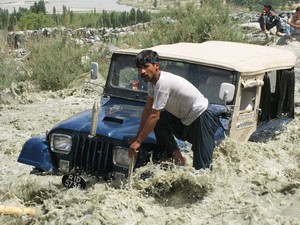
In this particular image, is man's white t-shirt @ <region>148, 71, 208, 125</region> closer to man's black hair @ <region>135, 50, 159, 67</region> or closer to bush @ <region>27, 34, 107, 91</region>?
man's black hair @ <region>135, 50, 159, 67</region>

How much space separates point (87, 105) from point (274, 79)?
14.8 ft

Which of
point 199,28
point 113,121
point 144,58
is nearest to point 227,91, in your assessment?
point 144,58

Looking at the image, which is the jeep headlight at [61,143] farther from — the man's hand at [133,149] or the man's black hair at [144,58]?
the man's black hair at [144,58]

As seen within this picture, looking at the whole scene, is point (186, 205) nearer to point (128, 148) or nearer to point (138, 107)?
point (128, 148)

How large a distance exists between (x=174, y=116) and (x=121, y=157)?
2.02 ft

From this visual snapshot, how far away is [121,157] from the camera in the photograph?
4754 mm

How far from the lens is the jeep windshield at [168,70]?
5.49 metres

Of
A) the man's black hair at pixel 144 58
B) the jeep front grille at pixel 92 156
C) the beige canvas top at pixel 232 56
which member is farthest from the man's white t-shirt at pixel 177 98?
the beige canvas top at pixel 232 56

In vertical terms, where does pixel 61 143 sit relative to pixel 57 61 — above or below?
above

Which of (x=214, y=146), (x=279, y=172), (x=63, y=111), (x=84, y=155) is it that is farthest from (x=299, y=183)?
(x=63, y=111)

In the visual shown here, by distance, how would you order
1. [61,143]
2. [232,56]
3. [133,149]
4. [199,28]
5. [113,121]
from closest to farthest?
[133,149], [61,143], [113,121], [232,56], [199,28]

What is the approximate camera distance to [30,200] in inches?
198

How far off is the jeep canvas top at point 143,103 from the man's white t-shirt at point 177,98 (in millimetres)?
319

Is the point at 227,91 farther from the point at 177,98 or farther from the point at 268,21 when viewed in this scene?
the point at 268,21
